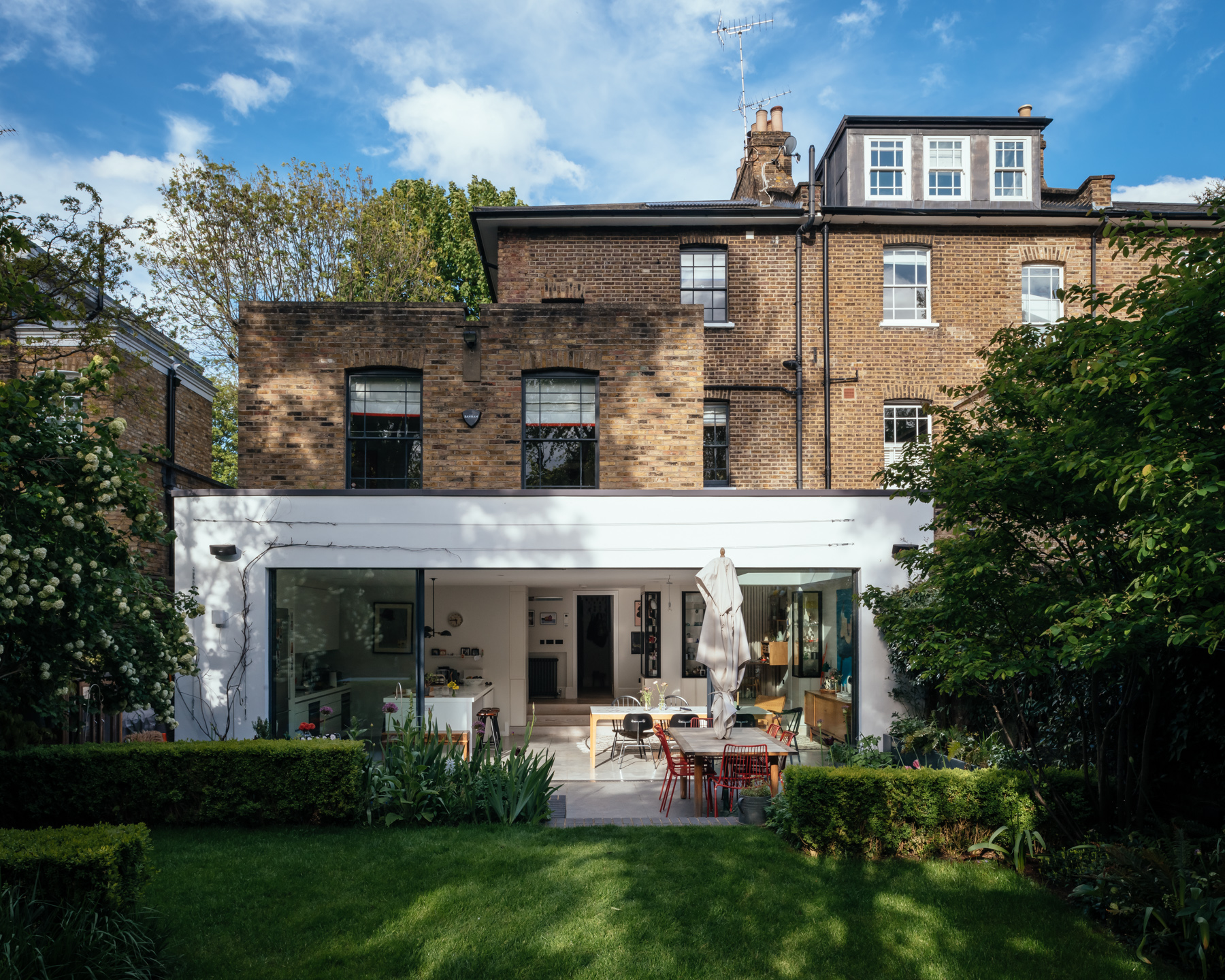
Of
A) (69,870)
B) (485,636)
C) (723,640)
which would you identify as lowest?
(69,870)

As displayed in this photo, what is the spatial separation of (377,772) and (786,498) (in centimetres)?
617

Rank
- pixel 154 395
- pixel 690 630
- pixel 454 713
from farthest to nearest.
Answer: pixel 690 630, pixel 154 395, pixel 454 713

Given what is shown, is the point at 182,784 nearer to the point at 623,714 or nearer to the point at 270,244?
the point at 623,714

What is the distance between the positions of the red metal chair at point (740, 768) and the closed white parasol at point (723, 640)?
41 cm

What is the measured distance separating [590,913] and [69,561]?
4751mm

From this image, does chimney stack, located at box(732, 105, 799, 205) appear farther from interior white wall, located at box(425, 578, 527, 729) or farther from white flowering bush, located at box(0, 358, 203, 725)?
white flowering bush, located at box(0, 358, 203, 725)

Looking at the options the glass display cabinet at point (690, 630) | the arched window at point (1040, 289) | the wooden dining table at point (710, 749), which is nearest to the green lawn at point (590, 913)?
the wooden dining table at point (710, 749)

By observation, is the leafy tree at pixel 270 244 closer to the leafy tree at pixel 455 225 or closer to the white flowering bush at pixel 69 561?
the leafy tree at pixel 455 225

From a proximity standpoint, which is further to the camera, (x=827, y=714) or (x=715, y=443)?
(x=715, y=443)

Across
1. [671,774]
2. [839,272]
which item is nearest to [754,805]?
[671,774]

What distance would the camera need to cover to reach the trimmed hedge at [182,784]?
25.1ft

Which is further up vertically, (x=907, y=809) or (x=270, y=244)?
(x=270, y=244)

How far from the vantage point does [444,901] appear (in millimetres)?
5996

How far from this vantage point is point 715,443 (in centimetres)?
1537
